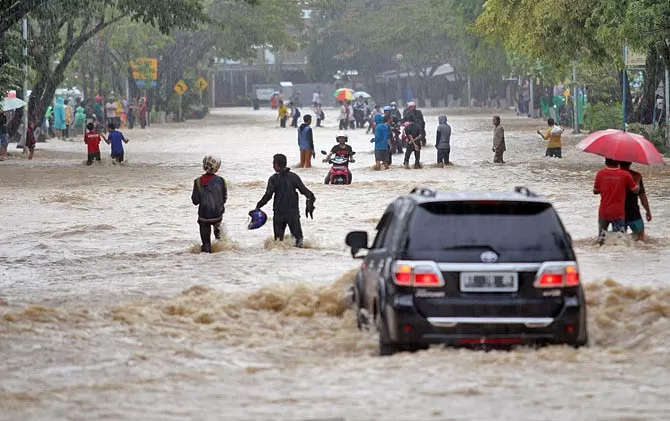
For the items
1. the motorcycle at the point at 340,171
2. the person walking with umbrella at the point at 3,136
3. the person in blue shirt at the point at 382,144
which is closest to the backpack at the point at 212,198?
the motorcycle at the point at 340,171

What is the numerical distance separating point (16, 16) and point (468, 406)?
23658 mm

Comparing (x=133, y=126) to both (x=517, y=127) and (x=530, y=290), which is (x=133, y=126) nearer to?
(x=517, y=127)

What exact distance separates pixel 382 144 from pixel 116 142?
7028 mm

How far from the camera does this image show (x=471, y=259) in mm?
9617

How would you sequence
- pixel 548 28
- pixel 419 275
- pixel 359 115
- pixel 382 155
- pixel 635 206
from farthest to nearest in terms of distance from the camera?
1. pixel 359 115
2. pixel 548 28
3. pixel 382 155
4. pixel 635 206
5. pixel 419 275

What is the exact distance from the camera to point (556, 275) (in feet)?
31.7

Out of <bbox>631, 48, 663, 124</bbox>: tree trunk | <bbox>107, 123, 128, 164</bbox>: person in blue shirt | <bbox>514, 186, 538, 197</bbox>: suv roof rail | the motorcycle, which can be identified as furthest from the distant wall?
<bbox>514, 186, 538, 197</bbox>: suv roof rail

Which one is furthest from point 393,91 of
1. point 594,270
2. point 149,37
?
point 594,270

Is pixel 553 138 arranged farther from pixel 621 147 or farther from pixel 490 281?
pixel 490 281

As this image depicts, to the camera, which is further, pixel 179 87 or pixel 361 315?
pixel 179 87

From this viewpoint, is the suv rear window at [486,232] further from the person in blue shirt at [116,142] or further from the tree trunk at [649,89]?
the tree trunk at [649,89]

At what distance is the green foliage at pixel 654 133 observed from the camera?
37.9 meters

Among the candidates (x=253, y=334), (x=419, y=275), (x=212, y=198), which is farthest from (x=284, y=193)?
(x=419, y=275)

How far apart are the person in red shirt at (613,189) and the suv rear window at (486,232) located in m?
7.25
